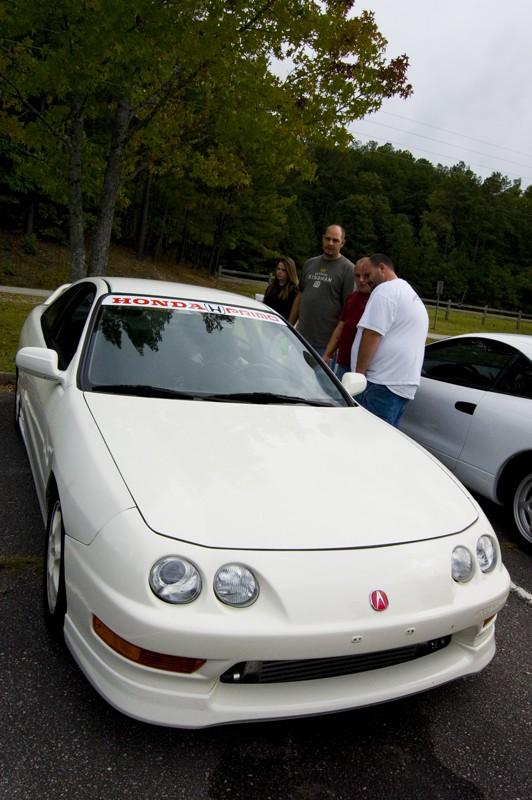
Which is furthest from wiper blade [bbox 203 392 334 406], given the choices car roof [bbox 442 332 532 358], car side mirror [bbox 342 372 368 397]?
car roof [bbox 442 332 532 358]

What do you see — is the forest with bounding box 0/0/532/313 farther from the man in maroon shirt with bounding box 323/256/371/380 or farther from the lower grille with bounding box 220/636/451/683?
the lower grille with bounding box 220/636/451/683

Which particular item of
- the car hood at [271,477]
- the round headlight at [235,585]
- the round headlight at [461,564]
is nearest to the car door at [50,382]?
the car hood at [271,477]

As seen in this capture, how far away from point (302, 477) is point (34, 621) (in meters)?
1.30

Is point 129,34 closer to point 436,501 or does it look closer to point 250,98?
point 250,98

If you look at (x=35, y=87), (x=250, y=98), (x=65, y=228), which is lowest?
(x=65, y=228)

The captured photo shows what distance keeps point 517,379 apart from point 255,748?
3.12m

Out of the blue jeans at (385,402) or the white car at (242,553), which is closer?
the white car at (242,553)

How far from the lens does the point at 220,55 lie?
21.6ft

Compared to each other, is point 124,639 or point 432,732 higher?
point 124,639

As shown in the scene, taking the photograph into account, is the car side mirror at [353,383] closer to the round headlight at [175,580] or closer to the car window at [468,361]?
the car window at [468,361]

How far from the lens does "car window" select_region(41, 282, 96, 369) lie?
3.22 m

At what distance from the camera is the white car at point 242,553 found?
5.84 feet

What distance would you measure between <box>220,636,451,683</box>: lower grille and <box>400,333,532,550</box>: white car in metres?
2.31

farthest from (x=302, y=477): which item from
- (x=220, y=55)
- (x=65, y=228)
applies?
(x=65, y=228)
